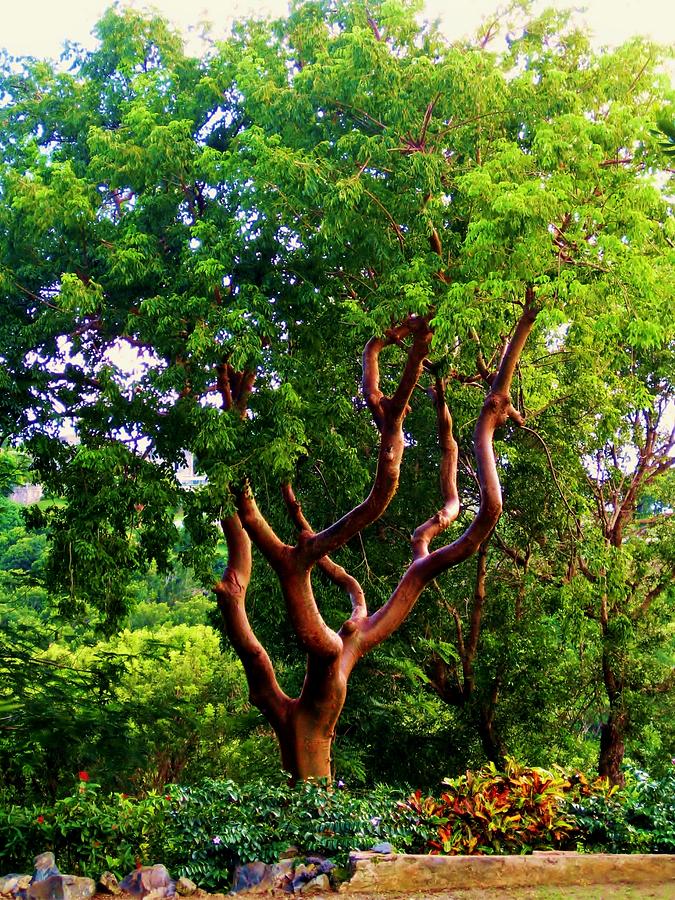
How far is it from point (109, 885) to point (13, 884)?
0.53 meters

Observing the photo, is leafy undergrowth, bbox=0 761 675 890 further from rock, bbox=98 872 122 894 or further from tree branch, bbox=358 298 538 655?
tree branch, bbox=358 298 538 655

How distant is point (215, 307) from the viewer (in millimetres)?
7918

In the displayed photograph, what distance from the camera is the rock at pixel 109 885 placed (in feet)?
16.9

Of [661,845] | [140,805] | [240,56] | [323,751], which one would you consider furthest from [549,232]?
[323,751]

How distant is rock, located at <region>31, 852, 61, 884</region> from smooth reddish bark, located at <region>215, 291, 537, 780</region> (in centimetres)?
399

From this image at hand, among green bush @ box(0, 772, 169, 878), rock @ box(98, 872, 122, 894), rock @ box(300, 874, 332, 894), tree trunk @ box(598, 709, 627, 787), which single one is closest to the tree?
green bush @ box(0, 772, 169, 878)

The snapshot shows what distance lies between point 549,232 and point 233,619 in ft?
17.6

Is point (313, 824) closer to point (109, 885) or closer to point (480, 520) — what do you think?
point (109, 885)

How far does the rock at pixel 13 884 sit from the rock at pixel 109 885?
16.3 inches

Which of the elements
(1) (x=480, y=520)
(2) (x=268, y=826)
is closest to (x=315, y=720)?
(1) (x=480, y=520)

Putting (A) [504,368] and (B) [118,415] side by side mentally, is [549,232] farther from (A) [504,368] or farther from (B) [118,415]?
(B) [118,415]

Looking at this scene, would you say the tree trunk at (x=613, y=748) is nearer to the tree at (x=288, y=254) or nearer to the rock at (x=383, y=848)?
the tree at (x=288, y=254)

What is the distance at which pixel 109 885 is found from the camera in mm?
5148

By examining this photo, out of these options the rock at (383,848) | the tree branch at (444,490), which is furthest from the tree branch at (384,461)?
the rock at (383,848)
